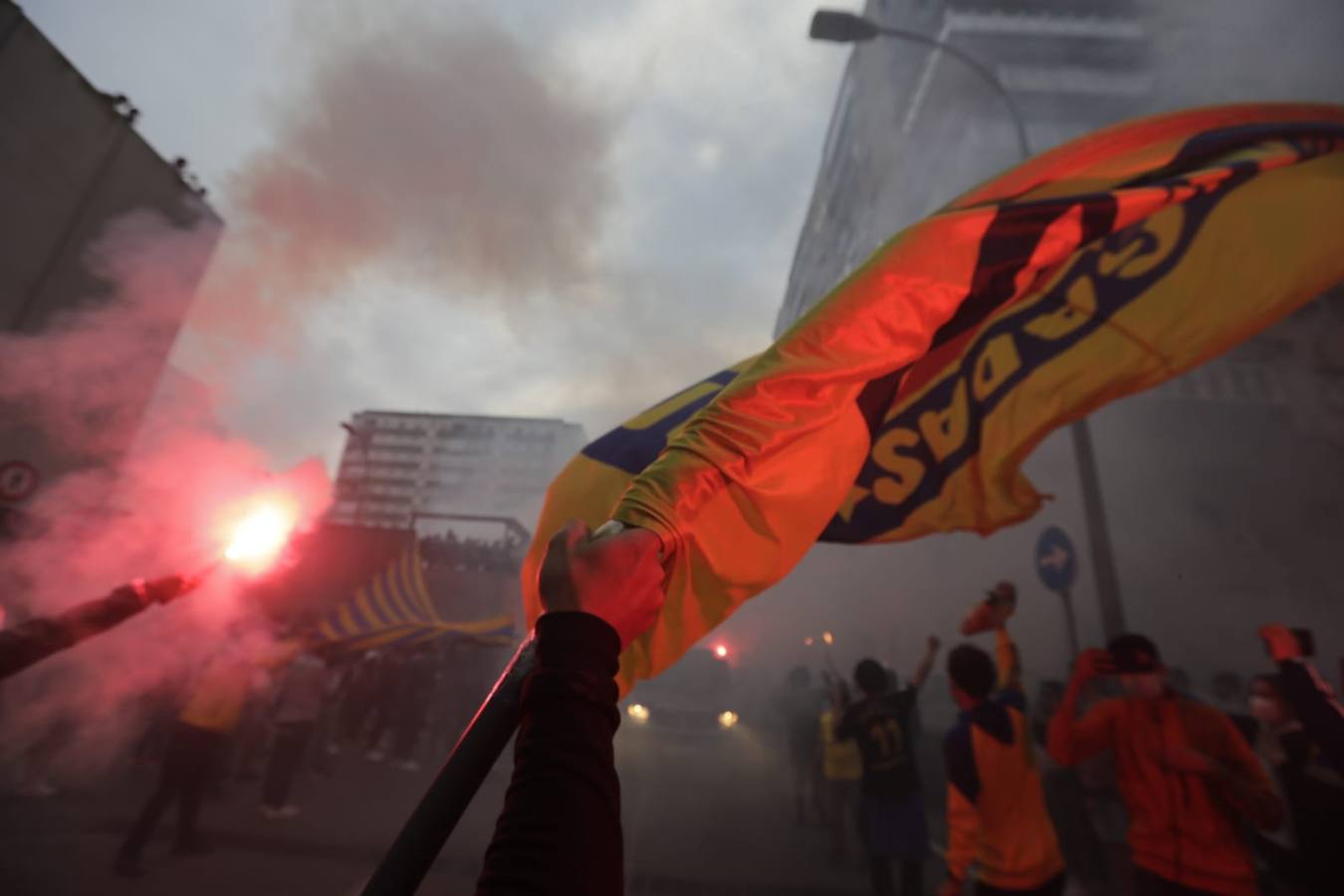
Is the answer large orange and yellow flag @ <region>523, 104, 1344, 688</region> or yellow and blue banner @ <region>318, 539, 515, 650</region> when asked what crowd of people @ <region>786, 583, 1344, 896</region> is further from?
yellow and blue banner @ <region>318, 539, 515, 650</region>

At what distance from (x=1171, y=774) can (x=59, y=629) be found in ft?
16.9

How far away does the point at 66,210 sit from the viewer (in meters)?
8.70

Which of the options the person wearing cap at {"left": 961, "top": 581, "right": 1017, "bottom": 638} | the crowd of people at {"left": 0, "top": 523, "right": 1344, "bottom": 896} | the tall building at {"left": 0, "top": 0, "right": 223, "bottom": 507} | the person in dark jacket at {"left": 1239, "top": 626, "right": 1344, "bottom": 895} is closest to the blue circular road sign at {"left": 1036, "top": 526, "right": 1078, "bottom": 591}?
the crowd of people at {"left": 0, "top": 523, "right": 1344, "bottom": 896}

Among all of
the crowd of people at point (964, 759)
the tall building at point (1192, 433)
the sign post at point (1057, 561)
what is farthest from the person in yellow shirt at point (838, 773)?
the tall building at point (1192, 433)

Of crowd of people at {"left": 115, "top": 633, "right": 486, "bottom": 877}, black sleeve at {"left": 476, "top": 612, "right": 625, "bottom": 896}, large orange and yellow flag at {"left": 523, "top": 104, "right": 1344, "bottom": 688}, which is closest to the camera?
black sleeve at {"left": 476, "top": 612, "right": 625, "bottom": 896}

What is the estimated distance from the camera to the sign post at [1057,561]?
15.2ft

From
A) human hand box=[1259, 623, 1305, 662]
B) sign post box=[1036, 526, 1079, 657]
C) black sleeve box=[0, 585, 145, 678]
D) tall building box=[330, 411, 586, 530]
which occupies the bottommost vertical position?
black sleeve box=[0, 585, 145, 678]

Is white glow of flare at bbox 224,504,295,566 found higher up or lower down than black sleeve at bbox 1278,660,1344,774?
higher up

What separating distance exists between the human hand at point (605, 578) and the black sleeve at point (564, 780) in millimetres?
33

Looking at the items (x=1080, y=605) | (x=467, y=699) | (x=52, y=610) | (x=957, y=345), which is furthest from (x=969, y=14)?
(x=52, y=610)

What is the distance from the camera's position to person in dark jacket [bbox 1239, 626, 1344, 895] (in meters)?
2.60

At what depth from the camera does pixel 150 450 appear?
9.12 m

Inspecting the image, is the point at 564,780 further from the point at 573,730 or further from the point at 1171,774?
the point at 1171,774

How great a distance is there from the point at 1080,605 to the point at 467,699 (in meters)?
12.0
